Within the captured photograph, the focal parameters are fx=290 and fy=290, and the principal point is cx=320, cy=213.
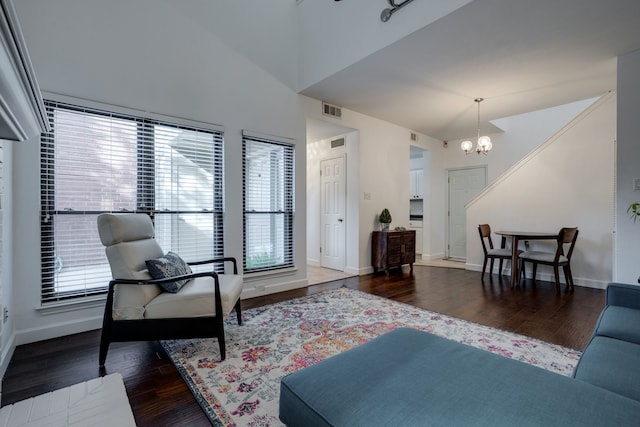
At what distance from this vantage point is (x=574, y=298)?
359 cm

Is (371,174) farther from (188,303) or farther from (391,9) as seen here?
(188,303)

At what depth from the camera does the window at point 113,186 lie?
2.47 m

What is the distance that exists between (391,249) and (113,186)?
156 inches

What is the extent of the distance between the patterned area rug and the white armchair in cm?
22

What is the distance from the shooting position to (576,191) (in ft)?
14.2

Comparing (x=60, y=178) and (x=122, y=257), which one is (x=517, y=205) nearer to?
(x=122, y=257)

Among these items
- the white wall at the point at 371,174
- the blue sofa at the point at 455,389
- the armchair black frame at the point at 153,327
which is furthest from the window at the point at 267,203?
the blue sofa at the point at 455,389

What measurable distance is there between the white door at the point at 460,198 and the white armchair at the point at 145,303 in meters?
5.80

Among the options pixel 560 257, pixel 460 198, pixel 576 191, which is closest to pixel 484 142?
pixel 576 191

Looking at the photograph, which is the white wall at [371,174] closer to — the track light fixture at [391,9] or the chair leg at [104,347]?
the track light fixture at [391,9]

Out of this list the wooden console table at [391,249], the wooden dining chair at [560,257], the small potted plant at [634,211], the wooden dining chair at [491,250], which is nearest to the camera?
the small potted plant at [634,211]

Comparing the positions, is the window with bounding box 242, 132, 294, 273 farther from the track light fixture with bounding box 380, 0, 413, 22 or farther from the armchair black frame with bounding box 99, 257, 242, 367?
the track light fixture with bounding box 380, 0, 413, 22

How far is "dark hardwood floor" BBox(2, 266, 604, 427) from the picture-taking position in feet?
5.42

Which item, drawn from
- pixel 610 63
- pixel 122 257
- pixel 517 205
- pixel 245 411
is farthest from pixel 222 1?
pixel 517 205
